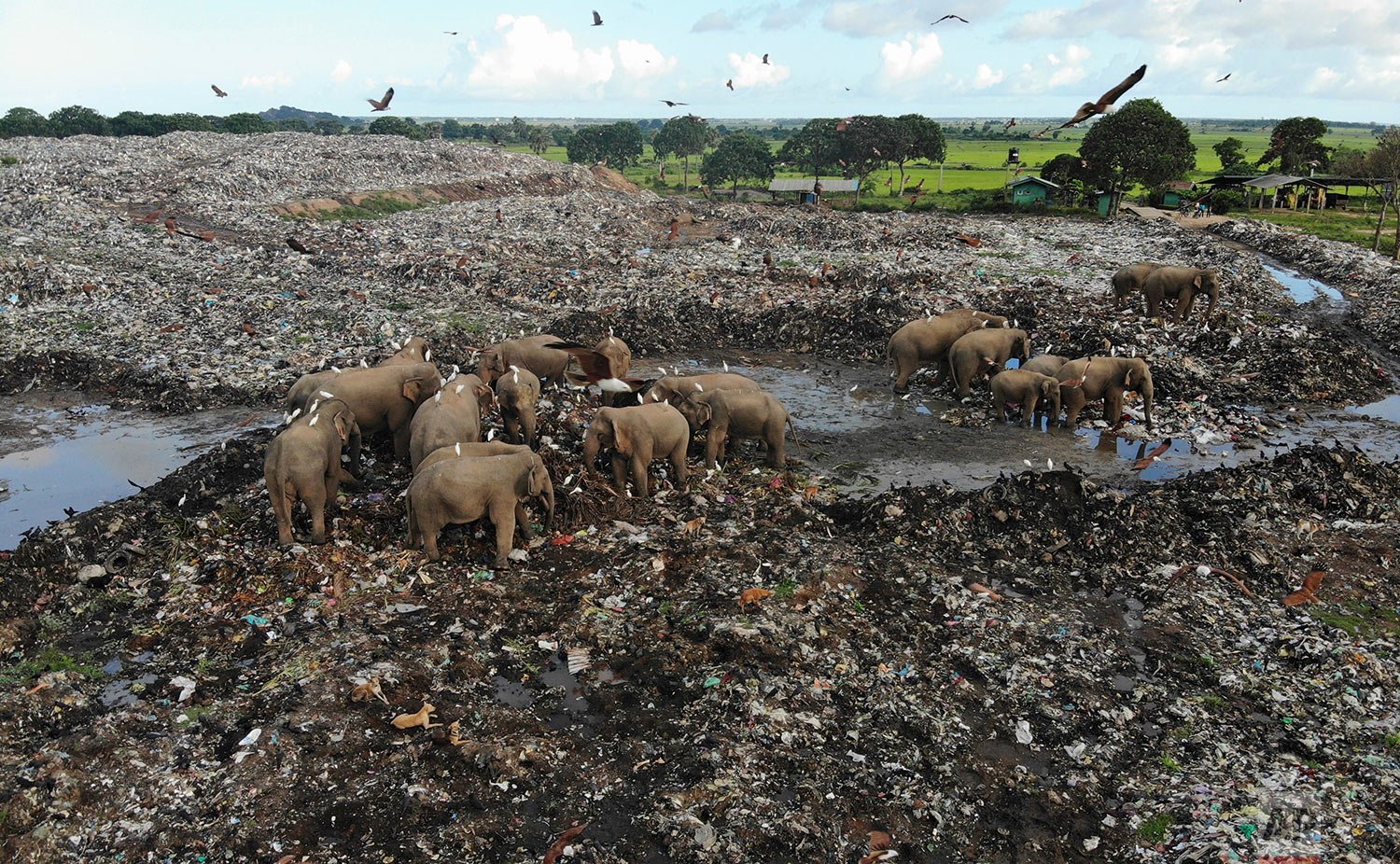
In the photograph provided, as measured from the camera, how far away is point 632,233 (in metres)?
26.5

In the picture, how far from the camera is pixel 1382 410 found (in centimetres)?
1318

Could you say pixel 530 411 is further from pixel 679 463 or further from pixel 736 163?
pixel 736 163

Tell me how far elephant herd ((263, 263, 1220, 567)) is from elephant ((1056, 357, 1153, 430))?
0.06 feet

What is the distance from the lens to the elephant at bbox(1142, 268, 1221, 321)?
666 inches

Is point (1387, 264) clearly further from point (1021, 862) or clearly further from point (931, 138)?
point (931, 138)

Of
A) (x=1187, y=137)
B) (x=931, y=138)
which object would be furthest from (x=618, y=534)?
(x=931, y=138)

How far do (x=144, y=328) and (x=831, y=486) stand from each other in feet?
40.1

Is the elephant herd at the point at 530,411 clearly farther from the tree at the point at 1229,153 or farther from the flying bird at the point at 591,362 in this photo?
the tree at the point at 1229,153

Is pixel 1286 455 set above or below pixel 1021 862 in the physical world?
above

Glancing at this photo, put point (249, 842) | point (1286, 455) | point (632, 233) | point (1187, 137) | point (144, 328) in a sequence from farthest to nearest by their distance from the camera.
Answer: point (1187, 137), point (632, 233), point (144, 328), point (1286, 455), point (249, 842)

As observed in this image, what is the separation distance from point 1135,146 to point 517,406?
36642mm

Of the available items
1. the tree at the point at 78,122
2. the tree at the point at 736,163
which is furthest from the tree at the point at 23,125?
the tree at the point at 736,163

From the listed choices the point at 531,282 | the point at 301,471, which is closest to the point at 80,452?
the point at 301,471

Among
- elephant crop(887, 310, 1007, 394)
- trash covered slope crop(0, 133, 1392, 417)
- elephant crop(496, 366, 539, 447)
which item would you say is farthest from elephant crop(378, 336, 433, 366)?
elephant crop(887, 310, 1007, 394)
